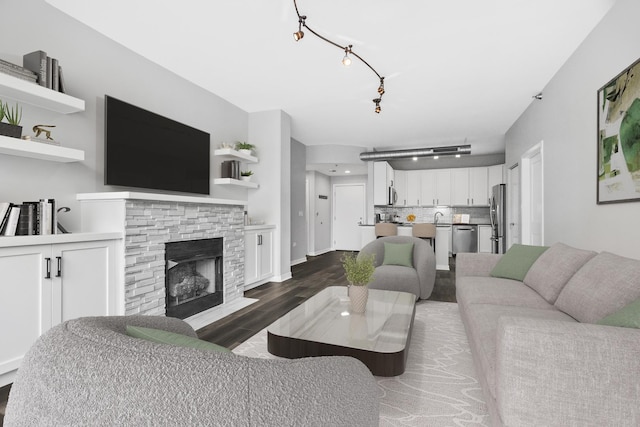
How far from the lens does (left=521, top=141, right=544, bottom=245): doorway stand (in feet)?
14.8

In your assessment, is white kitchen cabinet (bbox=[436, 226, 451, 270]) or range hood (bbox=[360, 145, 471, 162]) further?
range hood (bbox=[360, 145, 471, 162])

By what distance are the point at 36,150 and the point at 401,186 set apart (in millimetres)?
7775

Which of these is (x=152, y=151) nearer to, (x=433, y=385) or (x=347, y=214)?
(x=433, y=385)

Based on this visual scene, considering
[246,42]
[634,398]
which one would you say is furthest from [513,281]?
[246,42]

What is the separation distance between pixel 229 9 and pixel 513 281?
3.37 metres

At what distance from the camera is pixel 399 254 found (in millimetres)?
3875

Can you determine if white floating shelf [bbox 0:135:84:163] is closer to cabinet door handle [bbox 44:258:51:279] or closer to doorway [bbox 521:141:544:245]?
cabinet door handle [bbox 44:258:51:279]

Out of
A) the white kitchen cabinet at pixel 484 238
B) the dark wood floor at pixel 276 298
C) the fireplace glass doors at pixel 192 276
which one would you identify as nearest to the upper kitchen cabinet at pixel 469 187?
the white kitchen cabinet at pixel 484 238

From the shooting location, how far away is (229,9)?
248 cm

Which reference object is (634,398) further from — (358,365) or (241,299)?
(241,299)

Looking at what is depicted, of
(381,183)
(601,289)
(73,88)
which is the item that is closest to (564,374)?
(601,289)

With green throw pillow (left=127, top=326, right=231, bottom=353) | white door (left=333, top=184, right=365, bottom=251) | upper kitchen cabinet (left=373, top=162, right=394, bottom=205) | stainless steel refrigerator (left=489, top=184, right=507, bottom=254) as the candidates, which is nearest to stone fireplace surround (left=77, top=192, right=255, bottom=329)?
green throw pillow (left=127, top=326, right=231, bottom=353)

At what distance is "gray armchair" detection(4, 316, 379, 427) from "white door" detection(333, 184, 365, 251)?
870 centimetres

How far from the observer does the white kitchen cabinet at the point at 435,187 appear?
8.23 m
